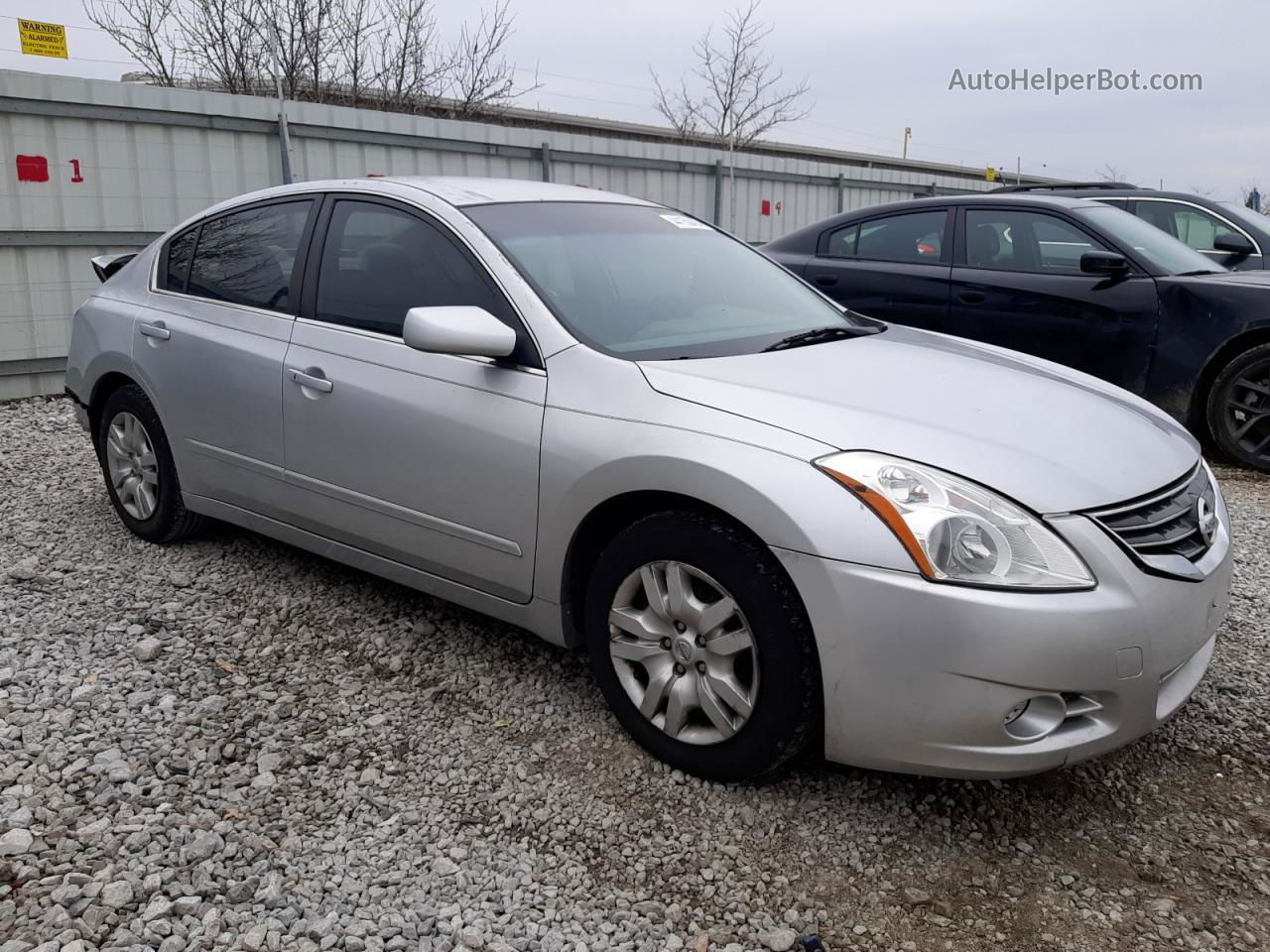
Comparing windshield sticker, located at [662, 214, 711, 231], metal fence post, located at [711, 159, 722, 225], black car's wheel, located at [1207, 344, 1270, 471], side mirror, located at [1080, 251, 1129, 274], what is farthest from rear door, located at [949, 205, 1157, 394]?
metal fence post, located at [711, 159, 722, 225]

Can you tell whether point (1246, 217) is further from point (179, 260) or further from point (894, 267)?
point (179, 260)

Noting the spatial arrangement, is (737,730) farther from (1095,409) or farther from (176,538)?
(176,538)

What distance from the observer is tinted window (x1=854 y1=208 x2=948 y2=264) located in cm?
711

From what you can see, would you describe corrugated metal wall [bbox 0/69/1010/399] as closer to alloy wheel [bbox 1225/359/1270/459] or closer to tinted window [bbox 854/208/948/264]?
tinted window [bbox 854/208/948/264]

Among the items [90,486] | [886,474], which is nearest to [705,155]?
[90,486]

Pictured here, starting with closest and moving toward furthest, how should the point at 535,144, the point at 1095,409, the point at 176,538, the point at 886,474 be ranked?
the point at 886,474 < the point at 1095,409 < the point at 176,538 < the point at 535,144

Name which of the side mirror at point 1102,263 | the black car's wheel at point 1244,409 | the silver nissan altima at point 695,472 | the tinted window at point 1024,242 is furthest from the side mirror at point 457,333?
the black car's wheel at point 1244,409

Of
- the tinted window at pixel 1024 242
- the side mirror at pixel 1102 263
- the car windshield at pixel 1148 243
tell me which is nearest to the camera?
the side mirror at pixel 1102 263

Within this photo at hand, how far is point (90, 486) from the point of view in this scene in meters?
5.65

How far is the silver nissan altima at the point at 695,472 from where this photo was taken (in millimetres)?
2391

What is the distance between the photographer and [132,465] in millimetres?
4605

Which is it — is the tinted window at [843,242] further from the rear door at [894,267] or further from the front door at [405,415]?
the front door at [405,415]

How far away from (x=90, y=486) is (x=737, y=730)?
14.4 ft

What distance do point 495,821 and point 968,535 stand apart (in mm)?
1374
